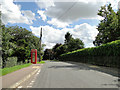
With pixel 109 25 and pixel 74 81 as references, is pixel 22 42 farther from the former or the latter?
pixel 74 81

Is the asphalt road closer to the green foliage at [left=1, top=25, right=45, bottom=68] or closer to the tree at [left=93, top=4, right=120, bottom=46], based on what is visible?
the tree at [left=93, top=4, right=120, bottom=46]

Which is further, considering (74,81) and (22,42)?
(22,42)

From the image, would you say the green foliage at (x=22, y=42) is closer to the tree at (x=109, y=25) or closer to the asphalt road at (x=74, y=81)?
the tree at (x=109, y=25)

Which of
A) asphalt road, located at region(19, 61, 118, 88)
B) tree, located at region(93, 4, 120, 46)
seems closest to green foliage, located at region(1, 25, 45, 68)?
tree, located at region(93, 4, 120, 46)

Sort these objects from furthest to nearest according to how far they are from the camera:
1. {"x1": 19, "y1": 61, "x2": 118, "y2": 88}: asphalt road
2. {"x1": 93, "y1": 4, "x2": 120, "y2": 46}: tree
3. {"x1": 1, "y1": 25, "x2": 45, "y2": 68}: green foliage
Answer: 1. {"x1": 1, "y1": 25, "x2": 45, "y2": 68}: green foliage
2. {"x1": 93, "y1": 4, "x2": 120, "y2": 46}: tree
3. {"x1": 19, "y1": 61, "x2": 118, "y2": 88}: asphalt road

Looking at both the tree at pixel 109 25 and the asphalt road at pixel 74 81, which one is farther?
the tree at pixel 109 25

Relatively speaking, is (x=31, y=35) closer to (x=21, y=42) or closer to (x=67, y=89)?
(x=21, y=42)

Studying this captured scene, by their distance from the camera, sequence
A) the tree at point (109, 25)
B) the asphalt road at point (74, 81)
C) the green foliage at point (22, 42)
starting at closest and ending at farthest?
the asphalt road at point (74, 81) → the tree at point (109, 25) → the green foliage at point (22, 42)

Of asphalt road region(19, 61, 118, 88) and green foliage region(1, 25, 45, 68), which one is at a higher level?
green foliage region(1, 25, 45, 68)

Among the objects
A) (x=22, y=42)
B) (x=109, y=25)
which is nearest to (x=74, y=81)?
(x=109, y=25)

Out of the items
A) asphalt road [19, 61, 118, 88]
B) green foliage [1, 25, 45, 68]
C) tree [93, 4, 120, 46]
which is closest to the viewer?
asphalt road [19, 61, 118, 88]

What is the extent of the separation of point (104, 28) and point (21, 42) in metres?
22.7

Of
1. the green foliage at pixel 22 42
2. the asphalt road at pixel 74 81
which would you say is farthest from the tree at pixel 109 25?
the green foliage at pixel 22 42

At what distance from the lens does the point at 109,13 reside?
85.0 ft
